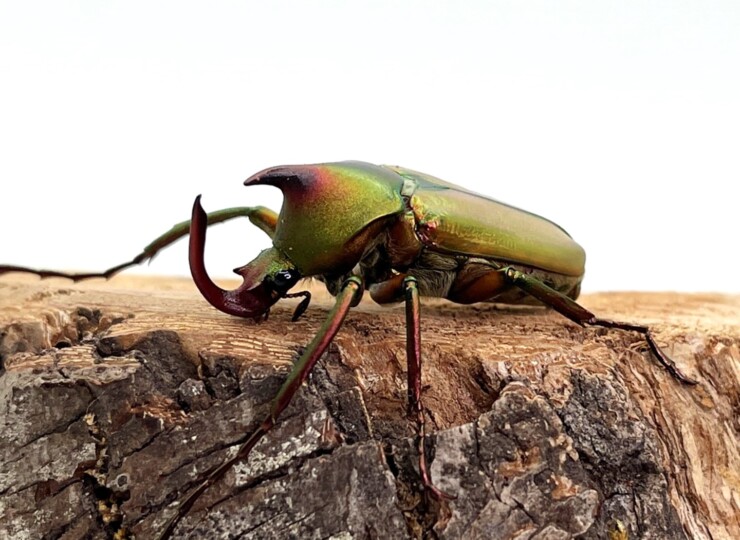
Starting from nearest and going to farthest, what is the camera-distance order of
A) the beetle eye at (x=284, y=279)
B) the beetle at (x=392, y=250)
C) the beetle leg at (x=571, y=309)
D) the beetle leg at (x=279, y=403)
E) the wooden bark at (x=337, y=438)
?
the beetle leg at (x=279, y=403)
the wooden bark at (x=337, y=438)
the beetle at (x=392, y=250)
the beetle eye at (x=284, y=279)
the beetle leg at (x=571, y=309)

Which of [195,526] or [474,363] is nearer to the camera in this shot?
[195,526]

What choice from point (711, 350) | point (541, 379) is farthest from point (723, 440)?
point (541, 379)

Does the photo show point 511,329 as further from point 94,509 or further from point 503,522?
point 94,509

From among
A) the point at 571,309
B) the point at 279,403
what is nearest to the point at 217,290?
the point at 279,403

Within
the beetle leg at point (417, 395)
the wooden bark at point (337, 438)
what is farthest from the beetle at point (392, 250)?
the wooden bark at point (337, 438)

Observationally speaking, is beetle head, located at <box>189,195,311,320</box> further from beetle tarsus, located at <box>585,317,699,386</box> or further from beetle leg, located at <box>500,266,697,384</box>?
beetle tarsus, located at <box>585,317,699,386</box>

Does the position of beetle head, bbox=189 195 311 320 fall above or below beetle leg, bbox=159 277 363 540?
above

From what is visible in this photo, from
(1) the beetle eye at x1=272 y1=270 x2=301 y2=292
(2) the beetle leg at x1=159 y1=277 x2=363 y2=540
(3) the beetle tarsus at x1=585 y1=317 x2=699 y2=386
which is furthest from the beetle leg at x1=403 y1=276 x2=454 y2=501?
(3) the beetle tarsus at x1=585 y1=317 x2=699 y2=386

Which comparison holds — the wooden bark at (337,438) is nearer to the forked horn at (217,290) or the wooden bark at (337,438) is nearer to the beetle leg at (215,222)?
the forked horn at (217,290)
